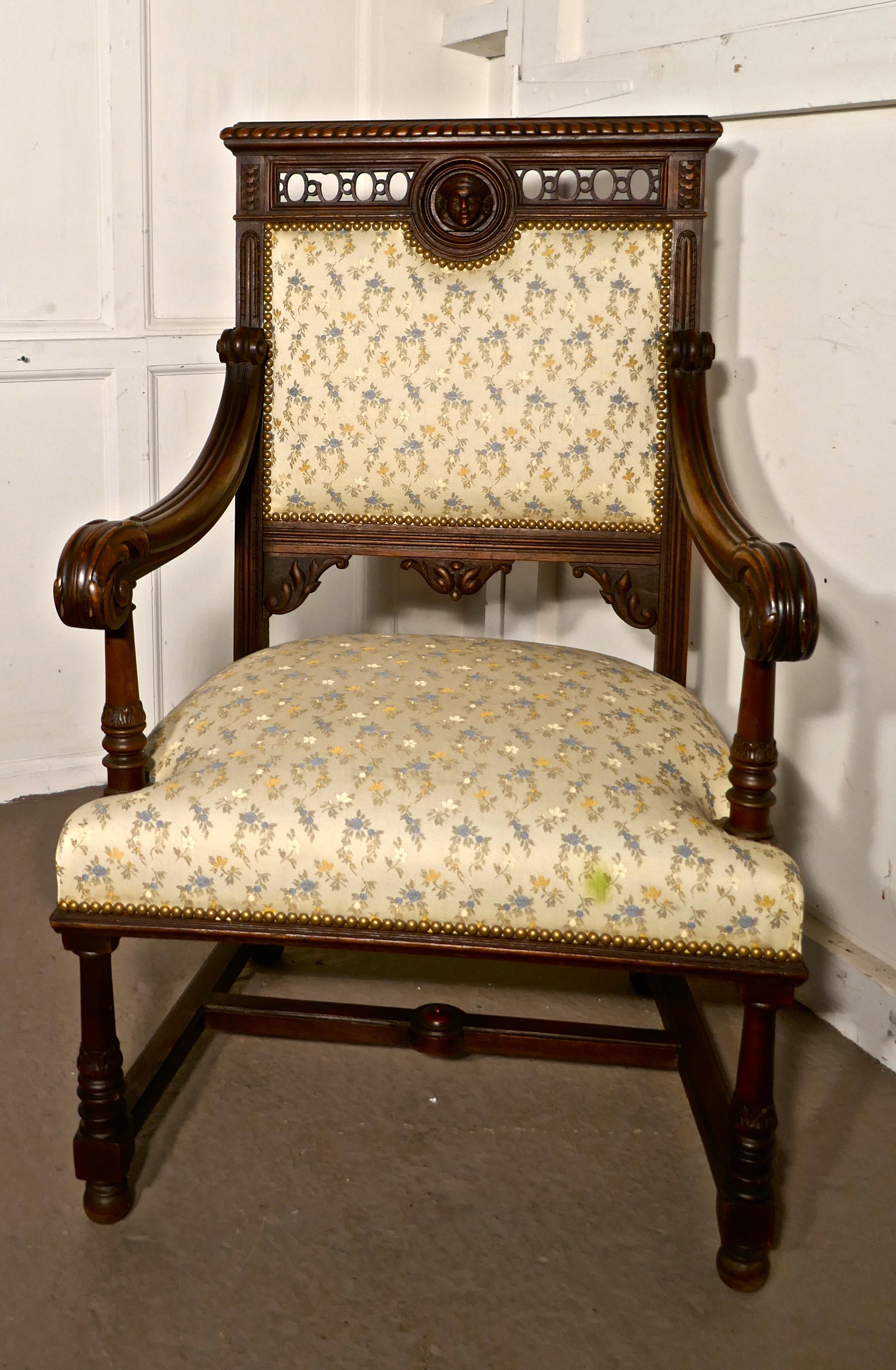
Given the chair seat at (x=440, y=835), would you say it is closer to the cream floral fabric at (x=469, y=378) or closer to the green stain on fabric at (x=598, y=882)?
the green stain on fabric at (x=598, y=882)

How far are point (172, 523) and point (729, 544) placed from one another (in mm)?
649

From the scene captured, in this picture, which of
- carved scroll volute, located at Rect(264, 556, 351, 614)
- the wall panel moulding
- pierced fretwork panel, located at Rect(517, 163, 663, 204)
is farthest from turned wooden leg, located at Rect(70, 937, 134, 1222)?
the wall panel moulding

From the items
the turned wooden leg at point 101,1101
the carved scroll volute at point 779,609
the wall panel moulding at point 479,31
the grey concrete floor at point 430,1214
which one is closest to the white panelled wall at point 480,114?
Answer: the wall panel moulding at point 479,31

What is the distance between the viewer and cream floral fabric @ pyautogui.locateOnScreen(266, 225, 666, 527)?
1.75 m

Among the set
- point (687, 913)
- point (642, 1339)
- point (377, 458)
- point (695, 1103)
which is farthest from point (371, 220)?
point (642, 1339)

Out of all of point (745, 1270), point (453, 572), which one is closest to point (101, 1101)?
point (745, 1270)

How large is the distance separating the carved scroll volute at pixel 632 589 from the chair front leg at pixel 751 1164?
620 mm

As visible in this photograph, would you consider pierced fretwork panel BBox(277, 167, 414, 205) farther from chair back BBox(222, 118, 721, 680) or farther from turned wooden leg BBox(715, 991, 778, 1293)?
turned wooden leg BBox(715, 991, 778, 1293)

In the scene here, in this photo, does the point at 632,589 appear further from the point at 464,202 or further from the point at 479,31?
the point at 479,31

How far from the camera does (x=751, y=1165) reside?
1.35m

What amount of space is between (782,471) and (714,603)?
0.28m

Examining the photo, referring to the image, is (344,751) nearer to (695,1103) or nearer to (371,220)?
(695,1103)

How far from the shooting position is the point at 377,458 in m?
1.79

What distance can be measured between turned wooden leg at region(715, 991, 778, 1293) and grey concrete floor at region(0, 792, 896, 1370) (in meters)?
0.03
